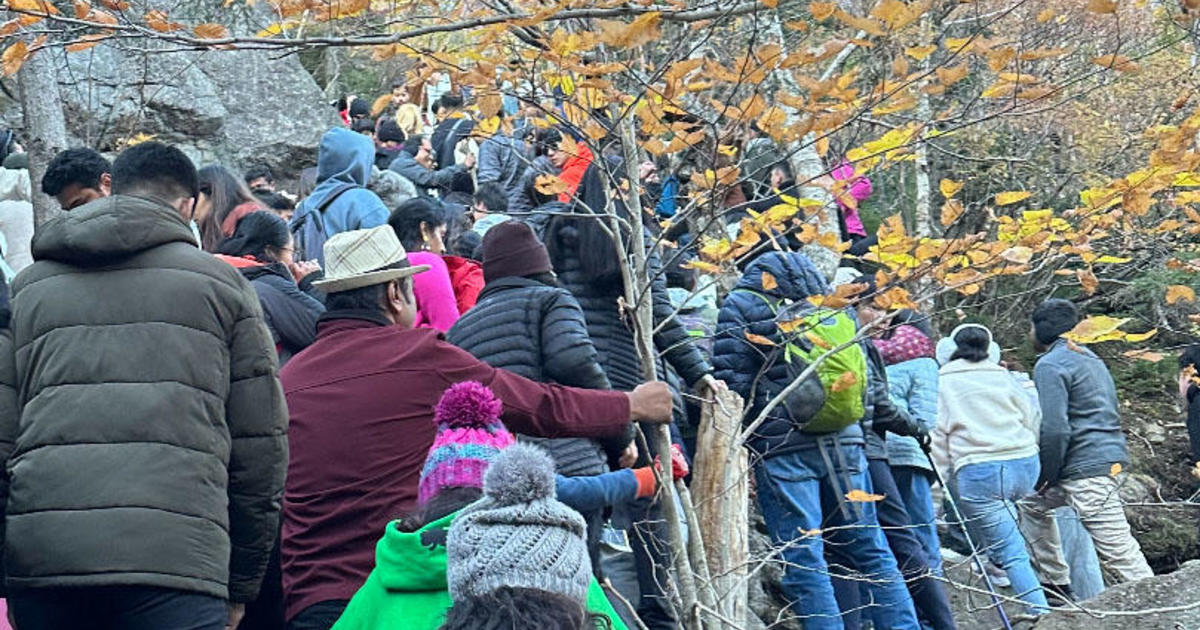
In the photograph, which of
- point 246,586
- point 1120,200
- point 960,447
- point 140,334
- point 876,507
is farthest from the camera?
point 960,447

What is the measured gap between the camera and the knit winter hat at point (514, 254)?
5.59m

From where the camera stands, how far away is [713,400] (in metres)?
5.56

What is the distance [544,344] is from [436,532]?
2192 millimetres

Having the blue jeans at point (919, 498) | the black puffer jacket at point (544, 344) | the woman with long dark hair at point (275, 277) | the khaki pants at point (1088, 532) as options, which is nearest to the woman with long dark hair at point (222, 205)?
the woman with long dark hair at point (275, 277)

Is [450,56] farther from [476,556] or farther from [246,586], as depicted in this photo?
[476,556]

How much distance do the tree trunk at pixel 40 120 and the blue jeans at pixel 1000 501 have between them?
5443mm

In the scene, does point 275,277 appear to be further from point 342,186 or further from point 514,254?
point 342,186

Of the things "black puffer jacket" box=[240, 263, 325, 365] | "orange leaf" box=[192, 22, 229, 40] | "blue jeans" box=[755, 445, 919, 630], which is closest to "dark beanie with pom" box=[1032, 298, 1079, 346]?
"blue jeans" box=[755, 445, 919, 630]

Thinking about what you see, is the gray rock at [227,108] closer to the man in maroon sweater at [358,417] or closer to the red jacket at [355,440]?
the man in maroon sweater at [358,417]

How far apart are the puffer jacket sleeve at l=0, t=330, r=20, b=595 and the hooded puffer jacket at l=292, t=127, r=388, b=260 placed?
13.9ft

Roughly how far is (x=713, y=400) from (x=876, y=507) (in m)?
2.72

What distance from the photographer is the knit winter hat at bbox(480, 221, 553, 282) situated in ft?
18.3

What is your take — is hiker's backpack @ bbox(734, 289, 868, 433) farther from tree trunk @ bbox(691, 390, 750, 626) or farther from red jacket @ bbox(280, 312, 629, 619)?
red jacket @ bbox(280, 312, 629, 619)

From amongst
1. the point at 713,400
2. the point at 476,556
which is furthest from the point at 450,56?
the point at 476,556
